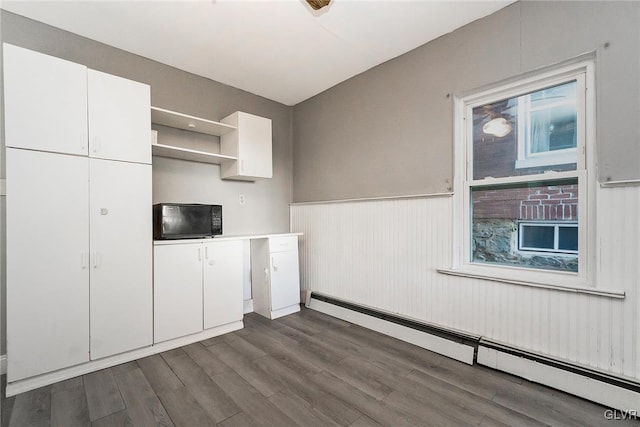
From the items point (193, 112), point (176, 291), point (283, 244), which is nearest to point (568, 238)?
point (283, 244)

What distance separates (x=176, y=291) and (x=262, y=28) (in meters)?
2.31

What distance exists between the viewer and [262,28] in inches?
90.6

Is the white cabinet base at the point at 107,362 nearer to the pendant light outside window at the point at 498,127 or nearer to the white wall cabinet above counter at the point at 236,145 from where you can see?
the white wall cabinet above counter at the point at 236,145

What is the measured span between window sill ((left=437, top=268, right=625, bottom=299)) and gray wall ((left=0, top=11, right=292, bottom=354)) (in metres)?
2.21

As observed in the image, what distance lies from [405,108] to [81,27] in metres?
2.78

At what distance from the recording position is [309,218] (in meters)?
3.58

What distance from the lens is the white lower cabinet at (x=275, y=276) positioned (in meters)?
3.09

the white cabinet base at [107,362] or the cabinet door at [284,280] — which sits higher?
the cabinet door at [284,280]

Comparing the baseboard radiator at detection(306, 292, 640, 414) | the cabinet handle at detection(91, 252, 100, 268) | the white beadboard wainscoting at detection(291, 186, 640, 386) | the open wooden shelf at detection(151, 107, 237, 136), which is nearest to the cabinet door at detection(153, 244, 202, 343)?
the cabinet handle at detection(91, 252, 100, 268)

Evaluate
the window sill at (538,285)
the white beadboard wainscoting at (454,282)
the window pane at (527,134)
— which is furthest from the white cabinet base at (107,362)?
the window pane at (527,134)

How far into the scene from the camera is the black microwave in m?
2.43

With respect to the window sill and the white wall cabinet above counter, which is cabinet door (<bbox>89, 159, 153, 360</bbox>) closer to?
the white wall cabinet above counter

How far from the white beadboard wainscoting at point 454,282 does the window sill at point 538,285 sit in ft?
0.09

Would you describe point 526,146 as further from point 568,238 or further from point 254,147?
point 254,147
